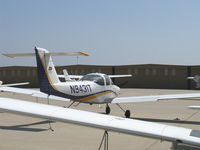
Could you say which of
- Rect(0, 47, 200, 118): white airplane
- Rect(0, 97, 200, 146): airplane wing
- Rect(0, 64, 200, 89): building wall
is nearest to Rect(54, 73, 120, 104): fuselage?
Rect(0, 47, 200, 118): white airplane

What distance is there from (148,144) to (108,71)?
46.0 m

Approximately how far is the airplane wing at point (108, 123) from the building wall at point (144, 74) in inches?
1644

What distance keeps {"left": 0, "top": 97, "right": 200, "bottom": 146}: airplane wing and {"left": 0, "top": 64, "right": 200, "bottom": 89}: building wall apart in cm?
4177

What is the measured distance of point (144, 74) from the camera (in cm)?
5134

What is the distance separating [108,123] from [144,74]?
159 ft

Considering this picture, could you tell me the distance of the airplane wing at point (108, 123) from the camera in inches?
125

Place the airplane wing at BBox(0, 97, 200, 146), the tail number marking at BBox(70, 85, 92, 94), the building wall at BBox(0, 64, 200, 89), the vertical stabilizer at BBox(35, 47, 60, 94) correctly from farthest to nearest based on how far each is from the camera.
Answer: the building wall at BBox(0, 64, 200, 89)
the tail number marking at BBox(70, 85, 92, 94)
the vertical stabilizer at BBox(35, 47, 60, 94)
the airplane wing at BBox(0, 97, 200, 146)

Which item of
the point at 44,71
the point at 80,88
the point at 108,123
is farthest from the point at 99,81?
the point at 108,123

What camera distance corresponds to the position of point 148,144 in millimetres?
7543

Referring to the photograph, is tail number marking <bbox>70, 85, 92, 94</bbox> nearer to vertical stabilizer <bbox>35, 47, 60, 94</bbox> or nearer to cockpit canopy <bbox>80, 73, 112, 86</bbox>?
cockpit canopy <bbox>80, 73, 112, 86</bbox>

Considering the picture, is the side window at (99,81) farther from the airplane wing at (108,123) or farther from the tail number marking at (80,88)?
the airplane wing at (108,123)

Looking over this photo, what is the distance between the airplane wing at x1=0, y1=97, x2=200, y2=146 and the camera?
3.17 metres

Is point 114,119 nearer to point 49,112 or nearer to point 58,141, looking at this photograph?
point 49,112

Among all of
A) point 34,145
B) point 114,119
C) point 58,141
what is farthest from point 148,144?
point 114,119
